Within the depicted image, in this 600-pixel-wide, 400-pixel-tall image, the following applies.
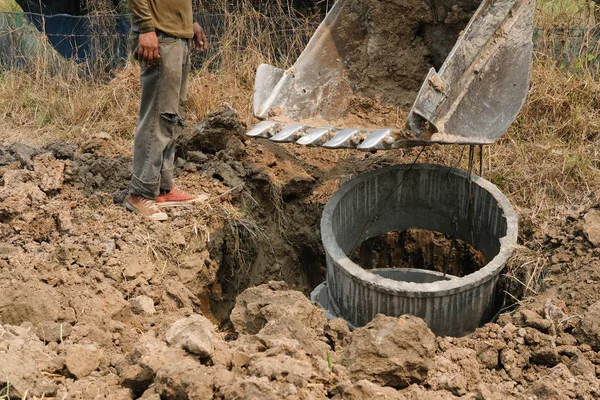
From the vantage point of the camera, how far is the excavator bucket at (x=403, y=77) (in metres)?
3.07

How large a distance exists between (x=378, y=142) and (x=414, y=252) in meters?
1.91

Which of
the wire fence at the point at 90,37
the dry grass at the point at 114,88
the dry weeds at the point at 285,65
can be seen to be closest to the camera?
the dry weeds at the point at 285,65

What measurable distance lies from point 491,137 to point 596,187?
1.40m

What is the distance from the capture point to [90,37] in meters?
6.46

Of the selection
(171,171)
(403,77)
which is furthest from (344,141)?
(171,171)

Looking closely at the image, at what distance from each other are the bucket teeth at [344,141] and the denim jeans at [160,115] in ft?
3.96

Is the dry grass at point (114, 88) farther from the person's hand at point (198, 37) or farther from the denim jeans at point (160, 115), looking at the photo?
the denim jeans at point (160, 115)

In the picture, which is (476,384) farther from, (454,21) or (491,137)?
(454,21)

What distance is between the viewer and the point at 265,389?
219cm

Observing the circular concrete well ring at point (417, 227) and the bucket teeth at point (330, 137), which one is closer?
the bucket teeth at point (330, 137)

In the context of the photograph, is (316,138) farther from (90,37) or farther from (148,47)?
(90,37)

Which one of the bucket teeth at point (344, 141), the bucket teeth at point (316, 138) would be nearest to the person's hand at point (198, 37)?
the bucket teeth at point (316, 138)

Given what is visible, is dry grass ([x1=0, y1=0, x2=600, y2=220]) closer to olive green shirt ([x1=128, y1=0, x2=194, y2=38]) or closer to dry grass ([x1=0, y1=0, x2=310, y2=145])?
dry grass ([x1=0, y1=0, x2=310, y2=145])

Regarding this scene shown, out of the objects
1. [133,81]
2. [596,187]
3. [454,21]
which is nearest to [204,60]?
[133,81]
